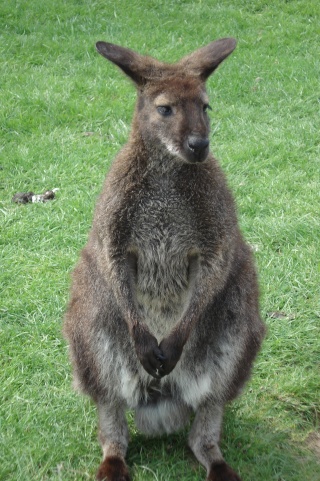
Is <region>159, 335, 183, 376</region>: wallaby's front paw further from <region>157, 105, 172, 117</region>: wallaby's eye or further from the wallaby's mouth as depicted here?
<region>157, 105, 172, 117</region>: wallaby's eye

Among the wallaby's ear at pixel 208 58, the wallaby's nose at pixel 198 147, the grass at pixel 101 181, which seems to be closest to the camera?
the wallaby's nose at pixel 198 147

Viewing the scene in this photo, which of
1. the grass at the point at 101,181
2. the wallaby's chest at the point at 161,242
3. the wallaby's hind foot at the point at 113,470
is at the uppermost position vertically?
the wallaby's chest at the point at 161,242

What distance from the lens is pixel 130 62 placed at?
11.7 feet

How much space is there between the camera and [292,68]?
8.51 metres

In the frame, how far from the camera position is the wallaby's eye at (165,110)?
11.4 feet

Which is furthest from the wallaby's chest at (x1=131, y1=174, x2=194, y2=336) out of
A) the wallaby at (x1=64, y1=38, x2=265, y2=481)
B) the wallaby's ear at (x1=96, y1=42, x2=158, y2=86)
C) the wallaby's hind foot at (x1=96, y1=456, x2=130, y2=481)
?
the wallaby's hind foot at (x1=96, y1=456, x2=130, y2=481)

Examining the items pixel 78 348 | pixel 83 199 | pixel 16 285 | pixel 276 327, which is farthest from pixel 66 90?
pixel 78 348

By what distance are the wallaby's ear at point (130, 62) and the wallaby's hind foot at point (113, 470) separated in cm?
170

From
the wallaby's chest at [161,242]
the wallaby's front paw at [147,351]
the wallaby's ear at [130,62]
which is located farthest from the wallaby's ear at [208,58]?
the wallaby's front paw at [147,351]

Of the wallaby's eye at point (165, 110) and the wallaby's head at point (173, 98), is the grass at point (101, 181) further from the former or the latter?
the wallaby's eye at point (165, 110)

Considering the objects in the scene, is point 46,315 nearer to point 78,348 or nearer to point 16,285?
point 16,285

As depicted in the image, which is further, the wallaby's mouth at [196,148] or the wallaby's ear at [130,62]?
the wallaby's ear at [130,62]

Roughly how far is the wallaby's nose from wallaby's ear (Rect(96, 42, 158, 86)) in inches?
18.1

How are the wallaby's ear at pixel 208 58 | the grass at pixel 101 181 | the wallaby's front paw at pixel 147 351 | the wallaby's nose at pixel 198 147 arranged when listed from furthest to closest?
the grass at pixel 101 181
the wallaby's ear at pixel 208 58
the wallaby's front paw at pixel 147 351
the wallaby's nose at pixel 198 147
